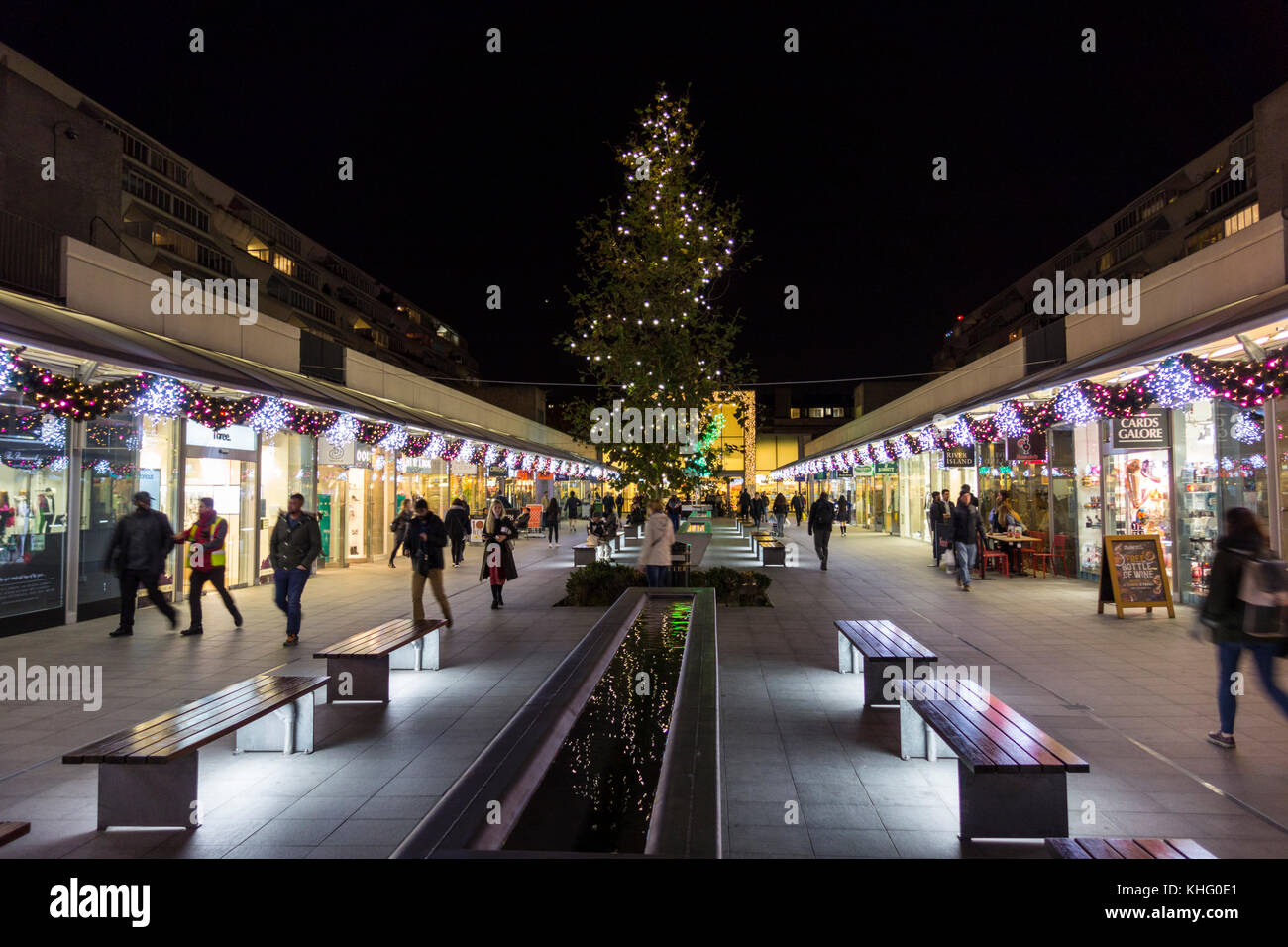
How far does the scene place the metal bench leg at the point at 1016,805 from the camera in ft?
12.2

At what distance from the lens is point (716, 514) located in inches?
2219

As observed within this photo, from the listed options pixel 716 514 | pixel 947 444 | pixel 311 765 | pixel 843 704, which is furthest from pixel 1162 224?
pixel 311 765

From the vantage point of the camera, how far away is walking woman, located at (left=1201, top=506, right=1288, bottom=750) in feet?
15.9

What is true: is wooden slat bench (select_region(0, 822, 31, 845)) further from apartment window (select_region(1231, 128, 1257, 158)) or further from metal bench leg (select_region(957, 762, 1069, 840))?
apartment window (select_region(1231, 128, 1257, 158))

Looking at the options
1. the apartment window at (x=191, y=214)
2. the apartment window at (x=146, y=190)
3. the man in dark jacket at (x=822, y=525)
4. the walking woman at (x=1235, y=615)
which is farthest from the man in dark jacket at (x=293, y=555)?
the apartment window at (x=191, y=214)

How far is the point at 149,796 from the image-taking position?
12.8 feet

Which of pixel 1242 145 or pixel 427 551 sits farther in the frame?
pixel 1242 145

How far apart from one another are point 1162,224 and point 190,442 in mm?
47646

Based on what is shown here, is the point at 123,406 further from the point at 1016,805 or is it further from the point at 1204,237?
the point at 1204,237

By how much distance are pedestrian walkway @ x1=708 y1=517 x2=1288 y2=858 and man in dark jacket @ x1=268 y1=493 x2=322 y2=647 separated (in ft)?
16.3

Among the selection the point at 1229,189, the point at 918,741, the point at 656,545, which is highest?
the point at 1229,189

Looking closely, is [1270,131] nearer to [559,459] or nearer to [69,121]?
[69,121]

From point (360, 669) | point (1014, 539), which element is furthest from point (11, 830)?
point (1014, 539)

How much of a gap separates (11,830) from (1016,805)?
14.0ft
